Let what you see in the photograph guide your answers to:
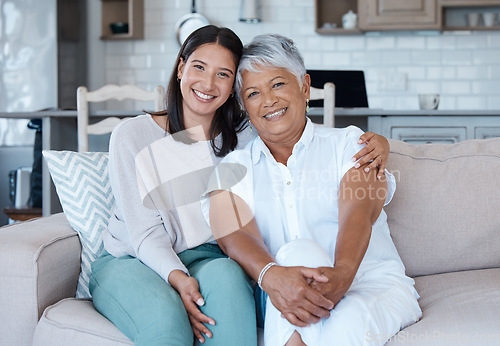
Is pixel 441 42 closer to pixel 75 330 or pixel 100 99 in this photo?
pixel 100 99

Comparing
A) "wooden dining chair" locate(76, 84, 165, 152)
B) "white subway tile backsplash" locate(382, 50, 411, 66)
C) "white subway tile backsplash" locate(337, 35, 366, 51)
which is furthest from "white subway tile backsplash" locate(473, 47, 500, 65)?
"wooden dining chair" locate(76, 84, 165, 152)

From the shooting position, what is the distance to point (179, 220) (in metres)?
1.60

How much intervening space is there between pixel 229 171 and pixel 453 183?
64cm

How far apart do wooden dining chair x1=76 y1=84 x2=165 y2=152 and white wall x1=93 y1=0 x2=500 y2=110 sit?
67.4 inches

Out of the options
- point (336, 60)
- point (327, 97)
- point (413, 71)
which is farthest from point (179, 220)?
point (413, 71)

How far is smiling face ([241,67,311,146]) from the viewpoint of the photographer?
5.16 ft

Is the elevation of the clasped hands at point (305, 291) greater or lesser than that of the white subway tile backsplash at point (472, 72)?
lesser

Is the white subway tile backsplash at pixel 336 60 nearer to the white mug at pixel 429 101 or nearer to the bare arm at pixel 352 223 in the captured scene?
the white mug at pixel 429 101

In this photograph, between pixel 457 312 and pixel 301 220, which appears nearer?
pixel 457 312

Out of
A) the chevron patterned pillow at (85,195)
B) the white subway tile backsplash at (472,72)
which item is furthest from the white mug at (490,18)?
the chevron patterned pillow at (85,195)

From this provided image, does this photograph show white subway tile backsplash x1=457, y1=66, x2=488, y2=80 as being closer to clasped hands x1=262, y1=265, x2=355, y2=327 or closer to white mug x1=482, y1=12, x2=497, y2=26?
white mug x1=482, y1=12, x2=497, y2=26

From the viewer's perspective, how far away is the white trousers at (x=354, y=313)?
124 cm

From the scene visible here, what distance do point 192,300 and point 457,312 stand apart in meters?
0.60

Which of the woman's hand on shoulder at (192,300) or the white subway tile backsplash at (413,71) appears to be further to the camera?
the white subway tile backsplash at (413,71)
